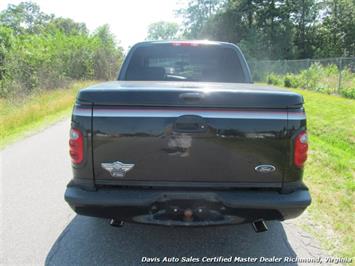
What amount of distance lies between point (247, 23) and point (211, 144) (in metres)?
59.2

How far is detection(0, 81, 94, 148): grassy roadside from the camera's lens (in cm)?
913

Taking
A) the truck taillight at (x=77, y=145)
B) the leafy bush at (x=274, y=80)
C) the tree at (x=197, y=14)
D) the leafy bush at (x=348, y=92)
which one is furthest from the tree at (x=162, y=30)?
the truck taillight at (x=77, y=145)

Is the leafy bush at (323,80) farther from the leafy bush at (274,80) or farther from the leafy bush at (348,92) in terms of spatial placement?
the leafy bush at (274,80)

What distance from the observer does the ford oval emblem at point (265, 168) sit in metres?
2.69

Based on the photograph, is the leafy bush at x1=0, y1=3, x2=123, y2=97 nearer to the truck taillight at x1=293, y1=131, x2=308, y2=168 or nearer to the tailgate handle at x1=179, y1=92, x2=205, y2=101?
the tailgate handle at x1=179, y1=92, x2=205, y2=101

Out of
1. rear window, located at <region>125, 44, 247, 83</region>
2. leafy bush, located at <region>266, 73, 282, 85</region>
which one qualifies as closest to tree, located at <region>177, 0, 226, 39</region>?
→ leafy bush, located at <region>266, 73, 282, 85</region>

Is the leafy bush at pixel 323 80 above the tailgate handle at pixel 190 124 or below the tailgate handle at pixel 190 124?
below

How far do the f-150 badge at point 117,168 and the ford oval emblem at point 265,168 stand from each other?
102 cm

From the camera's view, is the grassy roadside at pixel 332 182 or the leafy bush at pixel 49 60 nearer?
the grassy roadside at pixel 332 182

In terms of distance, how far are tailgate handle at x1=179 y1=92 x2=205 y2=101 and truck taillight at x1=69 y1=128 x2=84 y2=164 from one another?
0.88 metres

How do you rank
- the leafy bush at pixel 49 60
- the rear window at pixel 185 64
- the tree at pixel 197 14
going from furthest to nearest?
the tree at pixel 197 14 < the leafy bush at pixel 49 60 < the rear window at pixel 185 64

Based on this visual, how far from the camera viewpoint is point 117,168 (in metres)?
2.72

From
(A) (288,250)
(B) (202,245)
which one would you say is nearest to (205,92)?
(B) (202,245)

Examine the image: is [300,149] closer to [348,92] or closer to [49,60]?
[348,92]
